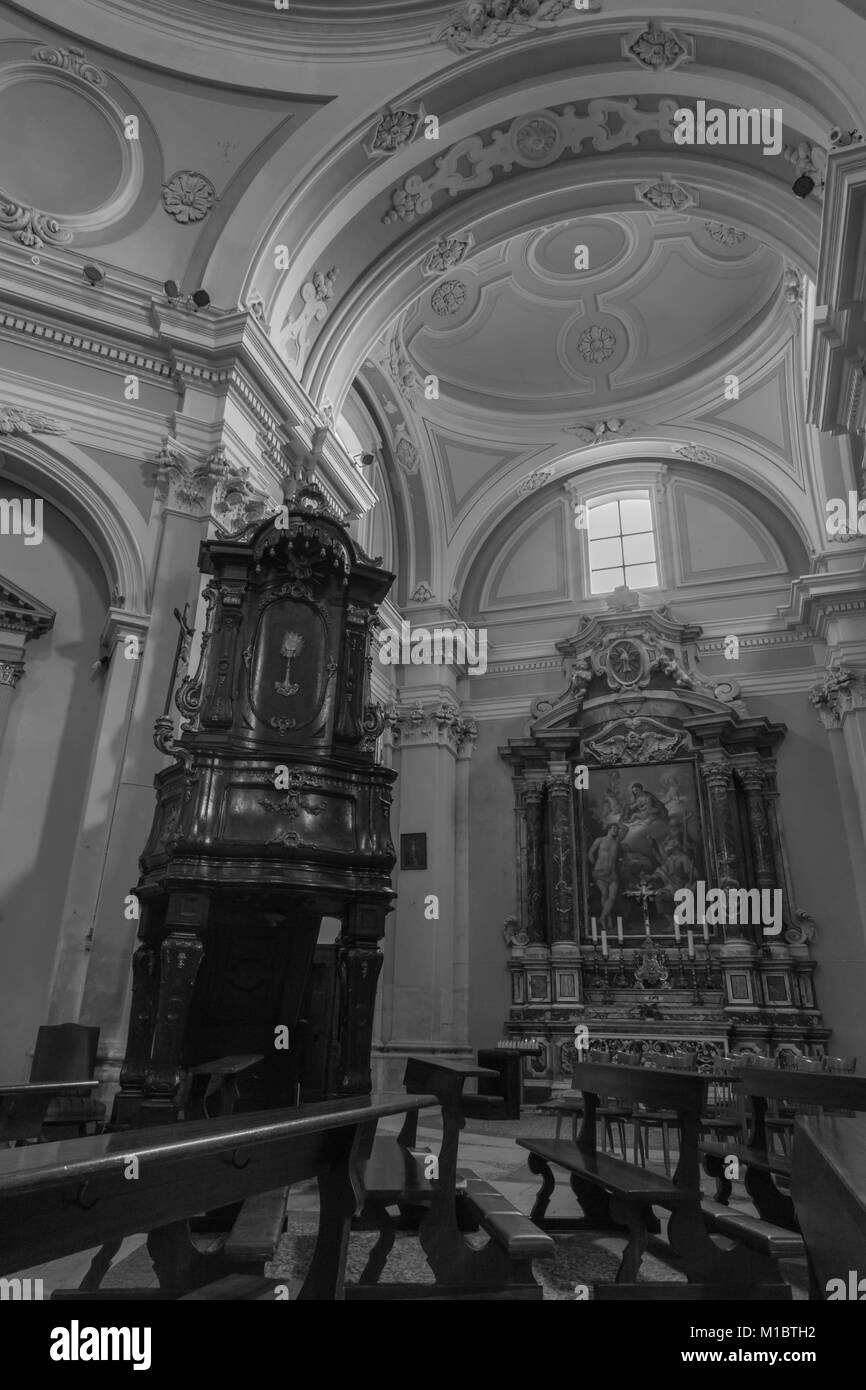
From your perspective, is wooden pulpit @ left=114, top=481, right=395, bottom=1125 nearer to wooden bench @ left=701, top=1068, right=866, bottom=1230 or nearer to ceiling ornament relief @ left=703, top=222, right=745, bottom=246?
wooden bench @ left=701, top=1068, right=866, bottom=1230

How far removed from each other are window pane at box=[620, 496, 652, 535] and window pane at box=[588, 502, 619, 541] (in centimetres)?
12

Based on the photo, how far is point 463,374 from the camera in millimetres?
13156

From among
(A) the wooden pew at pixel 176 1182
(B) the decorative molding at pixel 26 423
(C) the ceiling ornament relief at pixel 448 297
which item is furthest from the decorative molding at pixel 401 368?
(A) the wooden pew at pixel 176 1182

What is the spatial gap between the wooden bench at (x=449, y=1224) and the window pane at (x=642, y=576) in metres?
10.4

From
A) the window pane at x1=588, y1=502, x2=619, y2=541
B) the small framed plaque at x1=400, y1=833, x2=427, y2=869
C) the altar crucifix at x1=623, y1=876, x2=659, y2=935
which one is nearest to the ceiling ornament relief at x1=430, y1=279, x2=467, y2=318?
the window pane at x1=588, y1=502, x2=619, y2=541

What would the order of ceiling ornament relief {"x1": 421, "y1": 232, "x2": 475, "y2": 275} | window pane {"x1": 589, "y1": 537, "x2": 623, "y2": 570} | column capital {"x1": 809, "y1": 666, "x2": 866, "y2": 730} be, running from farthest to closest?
window pane {"x1": 589, "y1": 537, "x2": 623, "y2": 570}
column capital {"x1": 809, "y1": 666, "x2": 866, "y2": 730}
ceiling ornament relief {"x1": 421, "y1": 232, "x2": 475, "y2": 275}

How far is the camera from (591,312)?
40.8 ft

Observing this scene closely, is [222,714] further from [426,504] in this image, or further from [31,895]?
[426,504]

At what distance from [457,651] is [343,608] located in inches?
299

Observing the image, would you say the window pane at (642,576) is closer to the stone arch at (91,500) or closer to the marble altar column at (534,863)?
the marble altar column at (534,863)

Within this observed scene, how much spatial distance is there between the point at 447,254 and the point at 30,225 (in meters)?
4.06

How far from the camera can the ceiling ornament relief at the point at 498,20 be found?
24.3 ft

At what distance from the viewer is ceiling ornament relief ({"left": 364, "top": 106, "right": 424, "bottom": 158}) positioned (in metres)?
7.59
